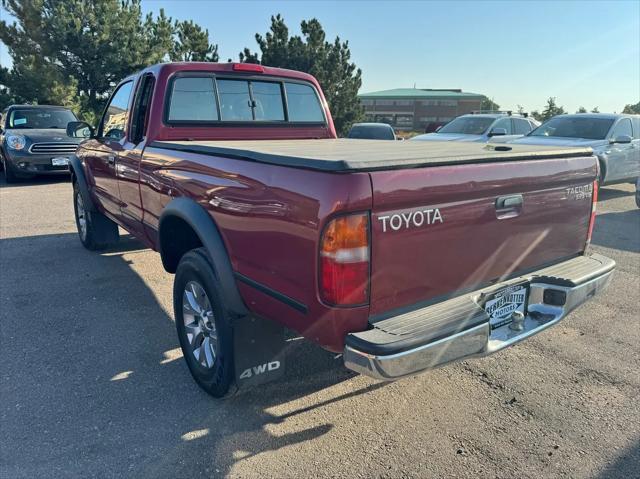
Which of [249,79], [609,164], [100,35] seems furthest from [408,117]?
[249,79]

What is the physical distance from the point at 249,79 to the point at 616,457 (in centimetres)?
396

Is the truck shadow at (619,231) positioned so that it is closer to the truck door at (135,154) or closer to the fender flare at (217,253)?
the fender flare at (217,253)

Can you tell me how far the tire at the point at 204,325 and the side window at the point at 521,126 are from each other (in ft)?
40.7

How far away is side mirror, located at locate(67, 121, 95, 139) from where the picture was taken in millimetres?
5527

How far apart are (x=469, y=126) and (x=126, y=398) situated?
39.2ft

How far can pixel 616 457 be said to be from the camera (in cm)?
255

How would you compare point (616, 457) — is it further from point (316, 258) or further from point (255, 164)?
point (255, 164)

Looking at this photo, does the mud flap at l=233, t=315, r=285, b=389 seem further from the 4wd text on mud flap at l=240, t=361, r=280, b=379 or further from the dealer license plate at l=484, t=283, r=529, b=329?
the dealer license plate at l=484, t=283, r=529, b=329

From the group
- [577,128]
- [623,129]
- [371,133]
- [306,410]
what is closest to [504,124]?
[577,128]

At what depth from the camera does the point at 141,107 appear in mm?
4266

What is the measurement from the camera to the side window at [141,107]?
162 inches

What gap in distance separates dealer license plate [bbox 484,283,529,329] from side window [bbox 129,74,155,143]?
306 cm

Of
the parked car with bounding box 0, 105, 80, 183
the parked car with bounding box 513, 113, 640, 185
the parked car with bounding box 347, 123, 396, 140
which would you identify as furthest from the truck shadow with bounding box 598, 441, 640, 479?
the parked car with bounding box 347, 123, 396, 140

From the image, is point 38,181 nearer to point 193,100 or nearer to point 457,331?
point 193,100
